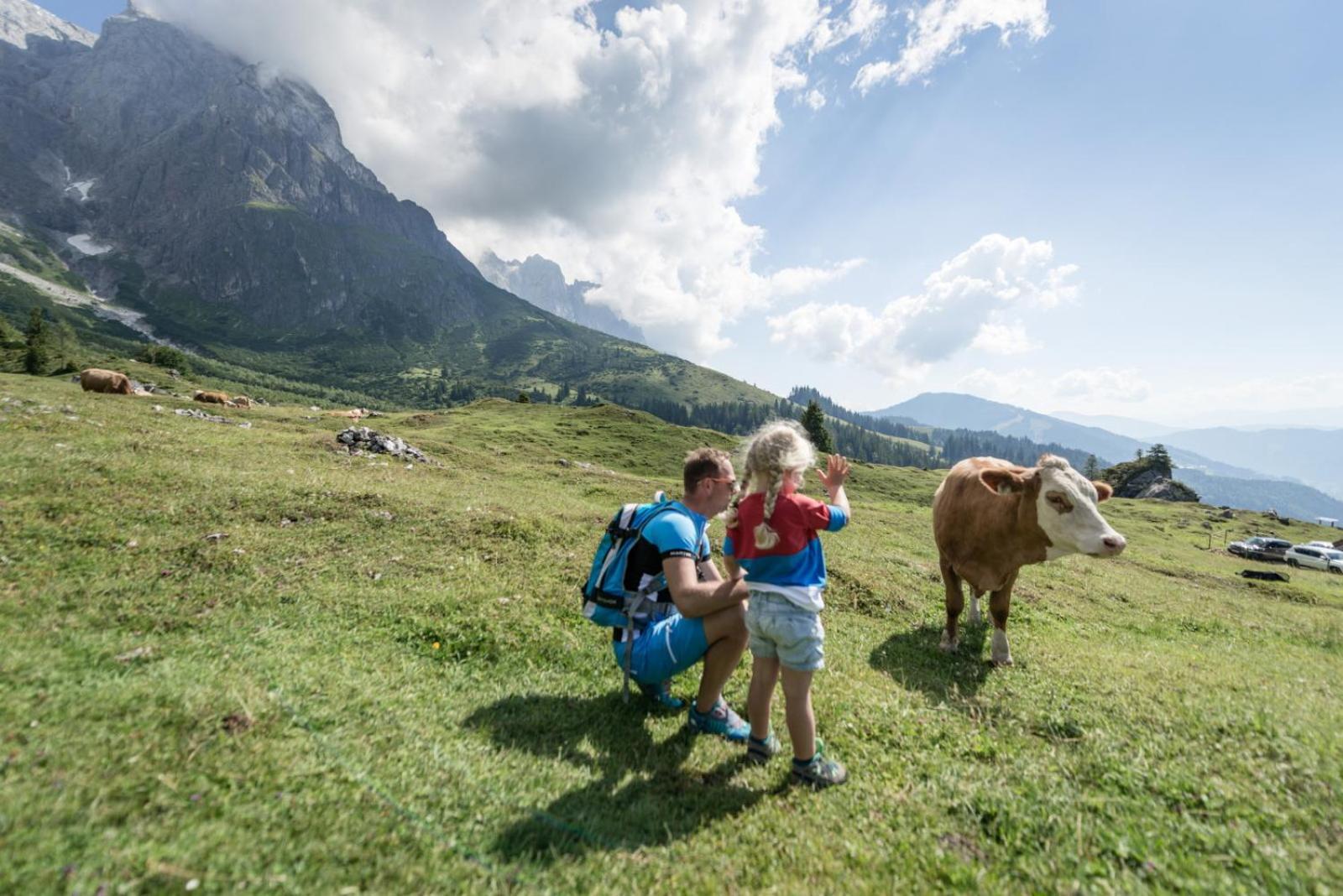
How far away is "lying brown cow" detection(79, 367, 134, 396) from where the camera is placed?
109ft

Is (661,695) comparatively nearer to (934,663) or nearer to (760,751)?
(760,751)

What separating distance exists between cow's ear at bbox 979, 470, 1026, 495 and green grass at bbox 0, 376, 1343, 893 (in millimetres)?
2961

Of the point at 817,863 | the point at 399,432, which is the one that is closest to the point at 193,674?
the point at 817,863

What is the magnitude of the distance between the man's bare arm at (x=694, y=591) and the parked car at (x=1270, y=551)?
63.8m

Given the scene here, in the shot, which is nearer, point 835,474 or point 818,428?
point 835,474

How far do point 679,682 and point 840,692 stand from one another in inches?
85.2

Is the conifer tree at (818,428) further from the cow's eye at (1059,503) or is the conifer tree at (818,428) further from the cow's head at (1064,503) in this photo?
the cow's eye at (1059,503)

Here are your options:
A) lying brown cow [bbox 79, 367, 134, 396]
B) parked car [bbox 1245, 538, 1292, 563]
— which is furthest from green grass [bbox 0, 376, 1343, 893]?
parked car [bbox 1245, 538, 1292, 563]

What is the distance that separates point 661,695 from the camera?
6.41 metres

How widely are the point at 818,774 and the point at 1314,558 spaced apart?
6316 cm

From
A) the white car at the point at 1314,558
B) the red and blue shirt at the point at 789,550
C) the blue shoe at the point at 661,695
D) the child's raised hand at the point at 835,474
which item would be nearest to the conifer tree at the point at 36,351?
the blue shoe at the point at 661,695

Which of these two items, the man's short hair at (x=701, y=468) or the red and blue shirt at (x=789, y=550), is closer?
the red and blue shirt at (x=789, y=550)

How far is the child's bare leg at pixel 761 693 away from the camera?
5199 mm

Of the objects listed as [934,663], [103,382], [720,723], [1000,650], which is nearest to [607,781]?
[720,723]
